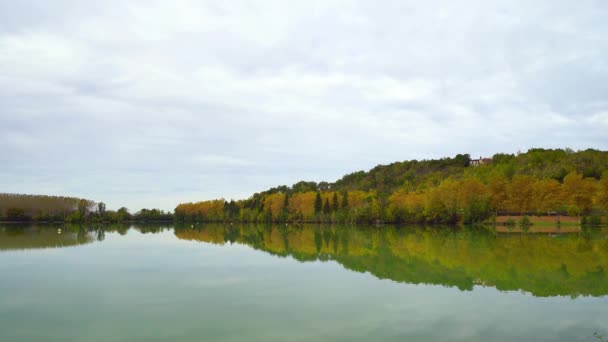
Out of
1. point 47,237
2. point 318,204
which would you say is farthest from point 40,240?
point 318,204

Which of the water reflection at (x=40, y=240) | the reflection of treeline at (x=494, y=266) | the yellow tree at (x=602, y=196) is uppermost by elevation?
the yellow tree at (x=602, y=196)

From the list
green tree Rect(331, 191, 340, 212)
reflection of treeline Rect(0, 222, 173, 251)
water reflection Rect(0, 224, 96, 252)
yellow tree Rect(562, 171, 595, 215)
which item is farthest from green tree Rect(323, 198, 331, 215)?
water reflection Rect(0, 224, 96, 252)

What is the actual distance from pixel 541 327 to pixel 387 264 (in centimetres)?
1296

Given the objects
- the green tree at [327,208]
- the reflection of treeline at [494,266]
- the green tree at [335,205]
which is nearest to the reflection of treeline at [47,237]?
the reflection of treeline at [494,266]

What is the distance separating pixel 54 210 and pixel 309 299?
139 meters

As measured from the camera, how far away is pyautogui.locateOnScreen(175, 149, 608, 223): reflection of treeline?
72250mm

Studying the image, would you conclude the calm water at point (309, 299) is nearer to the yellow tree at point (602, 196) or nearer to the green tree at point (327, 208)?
the yellow tree at point (602, 196)

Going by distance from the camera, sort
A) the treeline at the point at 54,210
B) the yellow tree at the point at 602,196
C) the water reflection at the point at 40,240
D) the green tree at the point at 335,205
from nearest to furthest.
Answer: the water reflection at the point at 40,240 → the yellow tree at the point at 602,196 → the green tree at the point at 335,205 → the treeline at the point at 54,210

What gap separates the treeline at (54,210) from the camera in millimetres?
128750

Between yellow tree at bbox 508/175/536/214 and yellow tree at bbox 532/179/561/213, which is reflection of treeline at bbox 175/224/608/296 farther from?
yellow tree at bbox 508/175/536/214

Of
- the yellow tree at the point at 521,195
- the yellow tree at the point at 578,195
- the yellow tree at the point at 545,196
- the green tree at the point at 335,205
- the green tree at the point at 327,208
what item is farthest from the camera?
the green tree at the point at 327,208

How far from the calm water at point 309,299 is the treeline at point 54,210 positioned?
116 meters

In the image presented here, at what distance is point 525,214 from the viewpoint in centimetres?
7419

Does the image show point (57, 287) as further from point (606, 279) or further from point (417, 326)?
point (606, 279)
